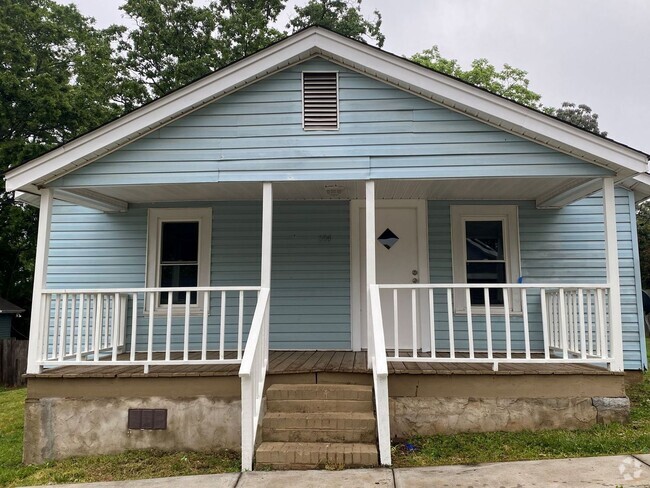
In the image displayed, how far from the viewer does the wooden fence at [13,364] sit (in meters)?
12.7

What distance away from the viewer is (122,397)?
5.04 metres

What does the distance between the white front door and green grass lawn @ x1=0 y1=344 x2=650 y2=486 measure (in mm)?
2054

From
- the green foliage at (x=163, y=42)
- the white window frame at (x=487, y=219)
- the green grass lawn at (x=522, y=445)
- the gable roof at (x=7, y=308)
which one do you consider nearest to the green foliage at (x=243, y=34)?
the green foliage at (x=163, y=42)

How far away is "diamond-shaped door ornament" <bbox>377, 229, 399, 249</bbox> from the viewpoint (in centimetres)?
672

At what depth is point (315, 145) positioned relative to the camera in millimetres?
5480

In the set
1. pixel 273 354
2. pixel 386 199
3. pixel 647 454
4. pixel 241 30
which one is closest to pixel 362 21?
pixel 241 30

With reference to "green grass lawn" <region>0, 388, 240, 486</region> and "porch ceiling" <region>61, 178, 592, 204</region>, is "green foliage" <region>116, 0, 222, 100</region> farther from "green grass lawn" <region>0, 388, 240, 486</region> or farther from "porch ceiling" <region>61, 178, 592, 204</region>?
"green grass lawn" <region>0, 388, 240, 486</region>

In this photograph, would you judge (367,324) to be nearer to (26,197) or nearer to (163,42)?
(26,197)

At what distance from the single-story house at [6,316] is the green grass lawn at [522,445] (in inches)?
625

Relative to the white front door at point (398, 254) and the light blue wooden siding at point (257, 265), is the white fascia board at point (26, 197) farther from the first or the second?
the white front door at point (398, 254)

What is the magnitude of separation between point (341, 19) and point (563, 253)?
19.3 metres

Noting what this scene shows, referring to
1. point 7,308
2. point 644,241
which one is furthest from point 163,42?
point 644,241

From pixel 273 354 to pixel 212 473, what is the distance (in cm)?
213

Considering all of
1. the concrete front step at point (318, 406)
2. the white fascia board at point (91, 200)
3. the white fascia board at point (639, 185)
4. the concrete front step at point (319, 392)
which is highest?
the white fascia board at point (639, 185)
